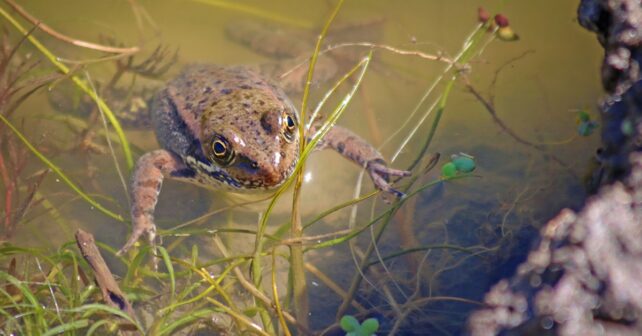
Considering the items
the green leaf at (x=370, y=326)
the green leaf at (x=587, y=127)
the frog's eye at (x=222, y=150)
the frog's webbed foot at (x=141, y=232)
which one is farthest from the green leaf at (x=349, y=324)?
the green leaf at (x=587, y=127)

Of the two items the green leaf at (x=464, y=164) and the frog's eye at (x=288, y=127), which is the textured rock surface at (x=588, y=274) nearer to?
the green leaf at (x=464, y=164)

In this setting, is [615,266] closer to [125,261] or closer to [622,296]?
[622,296]

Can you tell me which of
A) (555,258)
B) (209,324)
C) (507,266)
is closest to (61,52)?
(209,324)

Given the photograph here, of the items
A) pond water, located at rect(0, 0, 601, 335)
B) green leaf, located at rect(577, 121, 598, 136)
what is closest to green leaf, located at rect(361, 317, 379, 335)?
pond water, located at rect(0, 0, 601, 335)

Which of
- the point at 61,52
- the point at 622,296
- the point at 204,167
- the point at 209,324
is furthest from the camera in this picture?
the point at 61,52

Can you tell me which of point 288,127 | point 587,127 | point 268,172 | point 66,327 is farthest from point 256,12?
point 66,327

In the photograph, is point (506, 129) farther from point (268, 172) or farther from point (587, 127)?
point (268, 172)
